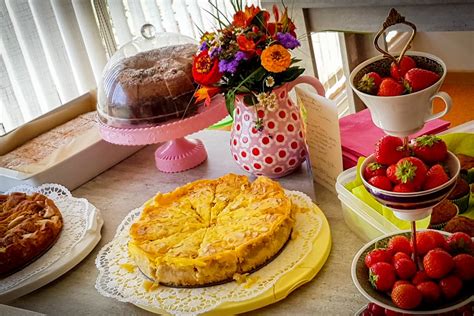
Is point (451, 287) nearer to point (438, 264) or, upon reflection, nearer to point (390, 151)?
point (438, 264)

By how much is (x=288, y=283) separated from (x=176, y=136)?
1.76 ft

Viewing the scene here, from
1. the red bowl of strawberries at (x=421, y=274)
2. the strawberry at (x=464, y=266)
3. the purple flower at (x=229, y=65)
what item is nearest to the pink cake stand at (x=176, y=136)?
the purple flower at (x=229, y=65)

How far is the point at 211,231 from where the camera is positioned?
116 cm

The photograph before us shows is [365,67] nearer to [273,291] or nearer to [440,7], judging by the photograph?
[273,291]

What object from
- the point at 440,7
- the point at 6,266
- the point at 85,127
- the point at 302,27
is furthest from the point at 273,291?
the point at 302,27

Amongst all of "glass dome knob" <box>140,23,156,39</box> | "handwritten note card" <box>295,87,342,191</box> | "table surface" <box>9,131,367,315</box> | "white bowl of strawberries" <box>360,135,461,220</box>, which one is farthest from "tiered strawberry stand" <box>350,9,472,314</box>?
"glass dome knob" <box>140,23,156,39</box>

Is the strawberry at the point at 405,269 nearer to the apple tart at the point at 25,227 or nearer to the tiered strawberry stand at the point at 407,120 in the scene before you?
the tiered strawberry stand at the point at 407,120

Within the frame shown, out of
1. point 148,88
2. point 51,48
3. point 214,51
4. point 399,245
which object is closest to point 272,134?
point 214,51

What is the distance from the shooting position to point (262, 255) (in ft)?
3.51

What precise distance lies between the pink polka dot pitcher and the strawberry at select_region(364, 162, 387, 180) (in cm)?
46

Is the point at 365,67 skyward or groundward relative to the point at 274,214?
skyward

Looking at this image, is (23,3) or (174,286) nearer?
(174,286)

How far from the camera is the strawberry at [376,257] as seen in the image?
0.87 meters

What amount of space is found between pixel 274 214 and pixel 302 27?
1.35 meters
